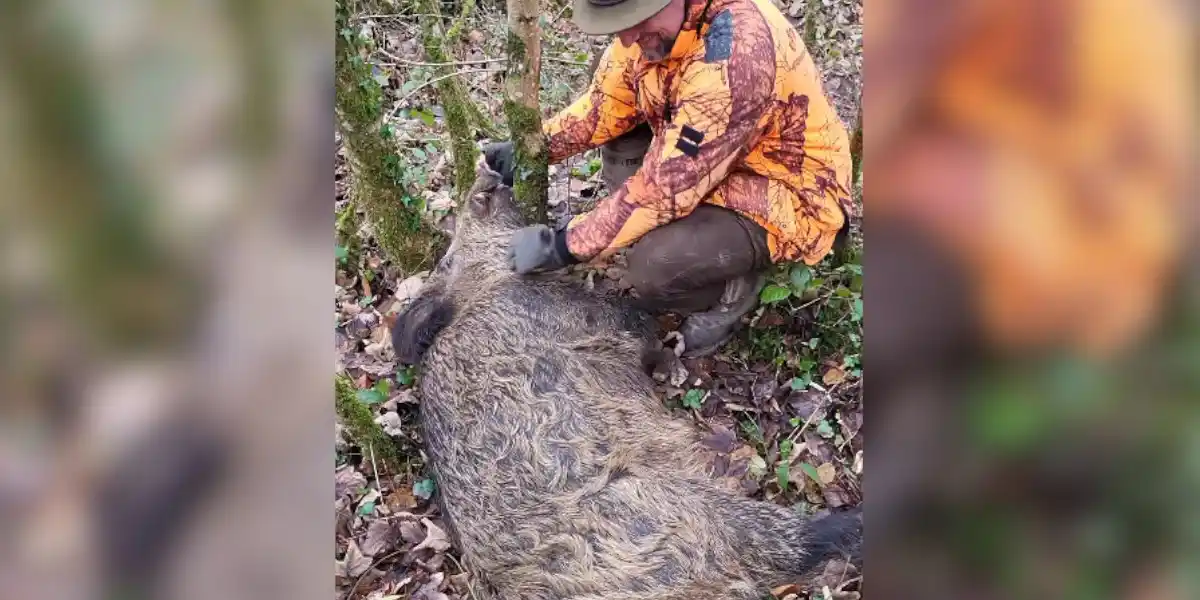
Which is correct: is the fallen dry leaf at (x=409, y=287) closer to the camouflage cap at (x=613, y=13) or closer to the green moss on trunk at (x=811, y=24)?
the camouflage cap at (x=613, y=13)

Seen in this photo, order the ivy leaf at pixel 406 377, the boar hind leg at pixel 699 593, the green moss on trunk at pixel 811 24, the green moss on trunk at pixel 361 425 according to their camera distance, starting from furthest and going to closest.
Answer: the green moss on trunk at pixel 811 24 < the ivy leaf at pixel 406 377 < the green moss on trunk at pixel 361 425 < the boar hind leg at pixel 699 593

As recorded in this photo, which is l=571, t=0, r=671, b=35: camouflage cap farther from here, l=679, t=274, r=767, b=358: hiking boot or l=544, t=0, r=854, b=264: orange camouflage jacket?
l=679, t=274, r=767, b=358: hiking boot

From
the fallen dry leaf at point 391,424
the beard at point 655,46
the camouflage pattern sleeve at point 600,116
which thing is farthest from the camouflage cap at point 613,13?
the fallen dry leaf at point 391,424

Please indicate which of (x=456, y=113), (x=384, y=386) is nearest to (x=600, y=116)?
(x=456, y=113)

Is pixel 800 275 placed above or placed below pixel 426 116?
below

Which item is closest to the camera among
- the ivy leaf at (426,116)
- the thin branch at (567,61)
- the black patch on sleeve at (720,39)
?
the black patch on sleeve at (720,39)
